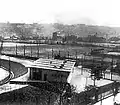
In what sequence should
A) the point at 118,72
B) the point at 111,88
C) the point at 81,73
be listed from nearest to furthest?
1. the point at 111,88
2. the point at 81,73
3. the point at 118,72

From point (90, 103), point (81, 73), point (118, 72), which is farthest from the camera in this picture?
point (118, 72)

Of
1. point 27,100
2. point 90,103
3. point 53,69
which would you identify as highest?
point 53,69

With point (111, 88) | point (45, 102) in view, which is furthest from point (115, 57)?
point (45, 102)

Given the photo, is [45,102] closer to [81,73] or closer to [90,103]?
[90,103]

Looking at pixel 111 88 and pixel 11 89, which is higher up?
pixel 11 89

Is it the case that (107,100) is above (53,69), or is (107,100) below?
below

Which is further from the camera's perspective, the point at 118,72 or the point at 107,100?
the point at 118,72

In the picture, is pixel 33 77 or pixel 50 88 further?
pixel 33 77

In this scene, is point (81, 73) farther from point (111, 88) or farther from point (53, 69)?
point (53, 69)

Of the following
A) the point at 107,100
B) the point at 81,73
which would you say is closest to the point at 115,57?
the point at 81,73
